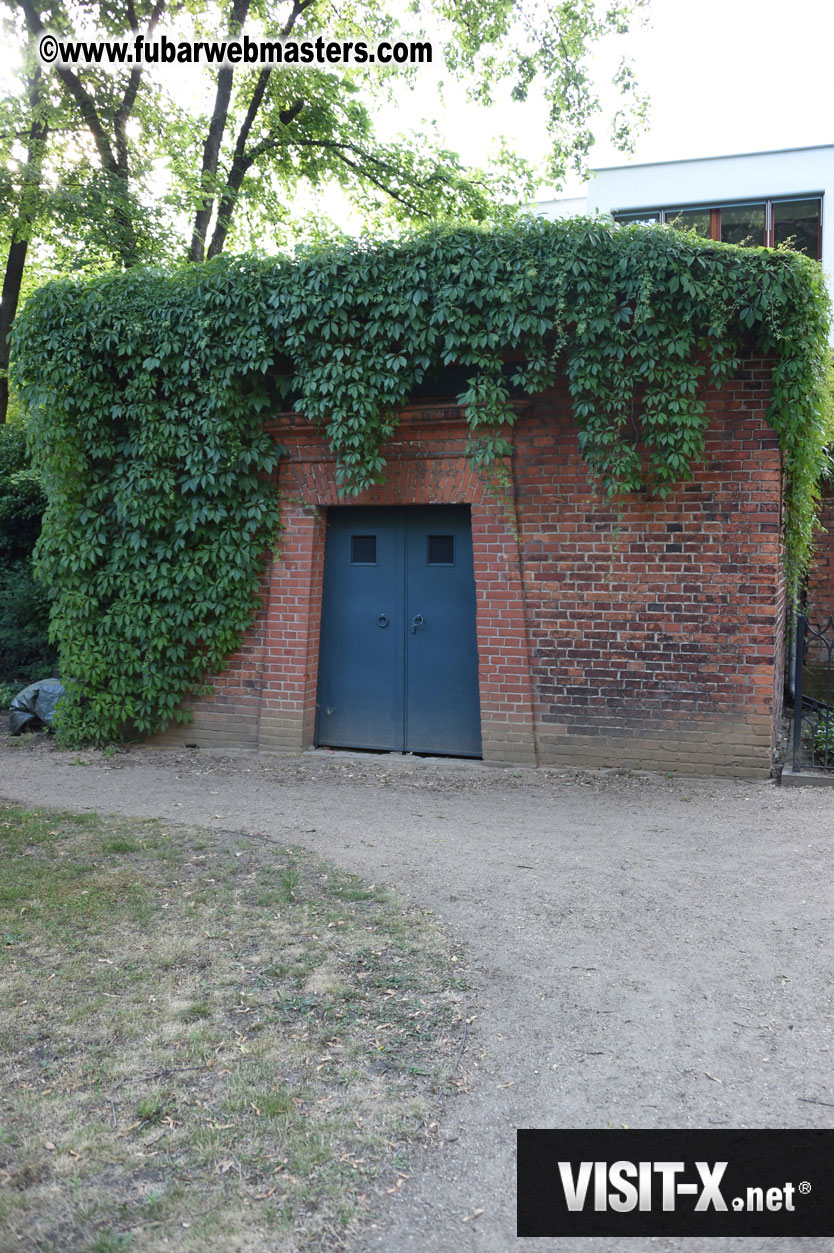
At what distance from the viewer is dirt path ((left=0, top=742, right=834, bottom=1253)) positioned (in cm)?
283

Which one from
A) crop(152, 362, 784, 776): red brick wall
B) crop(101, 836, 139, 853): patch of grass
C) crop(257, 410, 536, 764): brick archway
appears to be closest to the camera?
crop(101, 836, 139, 853): patch of grass

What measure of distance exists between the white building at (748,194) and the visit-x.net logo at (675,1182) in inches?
761

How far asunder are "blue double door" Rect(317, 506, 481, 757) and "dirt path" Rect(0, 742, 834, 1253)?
0.36m

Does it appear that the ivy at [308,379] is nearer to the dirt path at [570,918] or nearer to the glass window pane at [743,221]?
the dirt path at [570,918]

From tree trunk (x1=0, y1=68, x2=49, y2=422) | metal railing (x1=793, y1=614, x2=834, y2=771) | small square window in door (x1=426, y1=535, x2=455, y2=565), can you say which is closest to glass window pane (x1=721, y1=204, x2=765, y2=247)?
tree trunk (x1=0, y1=68, x2=49, y2=422)

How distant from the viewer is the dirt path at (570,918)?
283 cm

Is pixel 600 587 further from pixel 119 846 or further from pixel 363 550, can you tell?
pixel 119 846

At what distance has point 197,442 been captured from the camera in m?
7.86

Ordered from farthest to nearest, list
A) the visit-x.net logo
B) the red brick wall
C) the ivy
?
the red brick wall, the ivy, the visit-x.net logo

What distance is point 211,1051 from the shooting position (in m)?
3.23

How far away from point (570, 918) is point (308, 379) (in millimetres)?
4742

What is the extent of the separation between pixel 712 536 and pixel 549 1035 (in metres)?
4.51

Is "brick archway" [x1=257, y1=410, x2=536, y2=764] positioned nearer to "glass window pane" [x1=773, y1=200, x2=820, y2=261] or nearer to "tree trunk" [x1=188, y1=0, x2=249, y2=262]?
"tree trunk" [x1=188, y1=0, x2=249, y2=262]

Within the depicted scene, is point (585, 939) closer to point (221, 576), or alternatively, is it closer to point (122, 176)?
point (221, 576)
